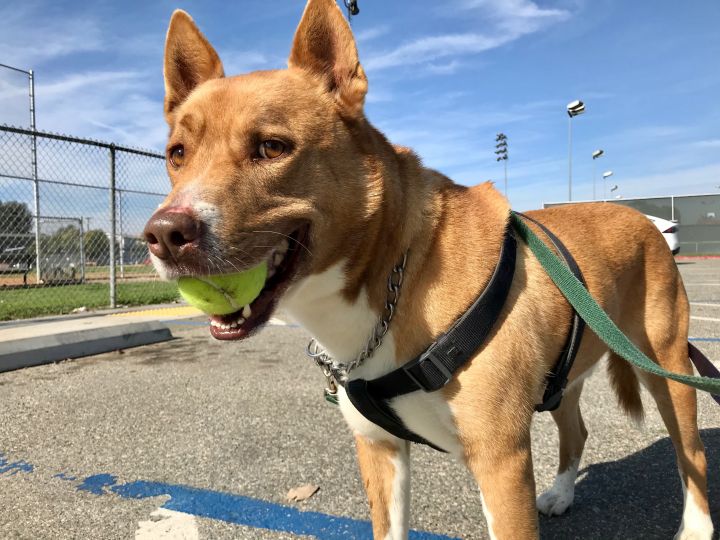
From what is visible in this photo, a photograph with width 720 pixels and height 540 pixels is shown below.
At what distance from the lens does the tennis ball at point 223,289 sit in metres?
1.60

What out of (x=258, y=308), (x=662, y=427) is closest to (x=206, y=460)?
(x=258, y=308)

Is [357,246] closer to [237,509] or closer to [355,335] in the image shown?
[355,335]

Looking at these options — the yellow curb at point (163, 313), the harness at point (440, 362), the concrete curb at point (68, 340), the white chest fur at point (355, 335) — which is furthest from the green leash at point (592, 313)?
the yellow curb at point (163, 313)

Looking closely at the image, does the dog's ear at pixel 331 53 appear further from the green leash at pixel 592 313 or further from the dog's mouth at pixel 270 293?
the green leash at pixel 592 313

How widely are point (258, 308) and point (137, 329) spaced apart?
508cm

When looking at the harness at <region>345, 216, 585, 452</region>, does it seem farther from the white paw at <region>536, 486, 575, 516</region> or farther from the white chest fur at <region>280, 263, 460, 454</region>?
the white paw at <region>536, 486, 575, 516</region>

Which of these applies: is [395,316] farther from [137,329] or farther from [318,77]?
[137,329]

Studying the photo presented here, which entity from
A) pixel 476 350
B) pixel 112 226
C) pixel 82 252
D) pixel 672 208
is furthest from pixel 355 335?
pixel 672 208

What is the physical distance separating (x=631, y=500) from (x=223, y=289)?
2274 mm

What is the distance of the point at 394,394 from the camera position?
170cm

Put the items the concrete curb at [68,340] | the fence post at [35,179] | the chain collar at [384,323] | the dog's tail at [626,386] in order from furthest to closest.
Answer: the fence post at [35,179] → the concrete curb at [68,340] → the dog's tail at [626,386] → the chain collar at [384,323]

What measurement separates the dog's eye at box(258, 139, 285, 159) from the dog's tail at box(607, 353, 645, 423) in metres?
2.03

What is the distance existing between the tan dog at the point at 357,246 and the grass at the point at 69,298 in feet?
26.1

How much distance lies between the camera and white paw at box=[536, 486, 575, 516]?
99.1 inches
